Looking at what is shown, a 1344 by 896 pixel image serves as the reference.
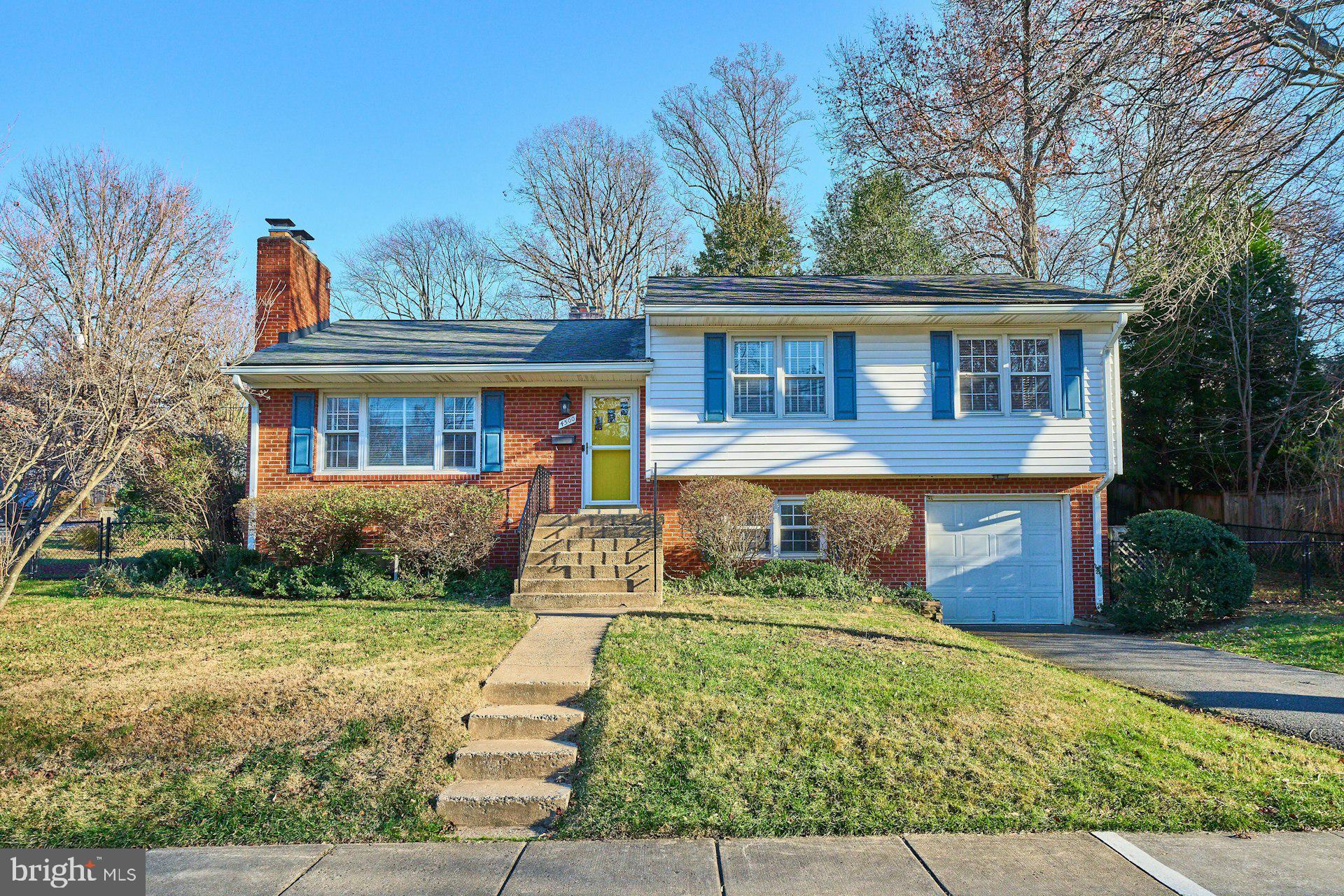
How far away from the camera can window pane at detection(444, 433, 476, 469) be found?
12984 mm

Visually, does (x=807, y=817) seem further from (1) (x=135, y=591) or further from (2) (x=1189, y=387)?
(2) (x=1189, y=387)

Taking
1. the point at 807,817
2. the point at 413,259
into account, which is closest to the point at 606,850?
the point at 807,817

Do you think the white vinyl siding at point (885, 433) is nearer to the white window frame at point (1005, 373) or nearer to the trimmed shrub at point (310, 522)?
the white window frame at point (1005, 373)

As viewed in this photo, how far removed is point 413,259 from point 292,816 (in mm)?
33689

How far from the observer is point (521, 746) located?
5.15m

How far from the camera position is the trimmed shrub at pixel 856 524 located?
11414 mm

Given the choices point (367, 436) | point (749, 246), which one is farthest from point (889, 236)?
point (367, 436)

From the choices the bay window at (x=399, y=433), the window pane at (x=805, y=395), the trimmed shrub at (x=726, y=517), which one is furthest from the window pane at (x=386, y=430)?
the window pane at (x=805, y=395)

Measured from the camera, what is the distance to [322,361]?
12.5 meters

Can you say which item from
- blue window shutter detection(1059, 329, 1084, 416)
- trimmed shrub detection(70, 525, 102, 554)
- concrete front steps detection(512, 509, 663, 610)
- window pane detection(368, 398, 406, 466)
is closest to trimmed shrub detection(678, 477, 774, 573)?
concrete front steps detection(512, 509, 663, 610)

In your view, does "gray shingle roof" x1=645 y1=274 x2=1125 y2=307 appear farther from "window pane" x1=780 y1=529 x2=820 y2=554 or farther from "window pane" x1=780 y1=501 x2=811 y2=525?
"window pane" x1=780 y1=529 x2=820 y2=554

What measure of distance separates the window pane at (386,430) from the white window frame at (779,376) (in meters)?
5.26

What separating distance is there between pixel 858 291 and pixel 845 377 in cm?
180
